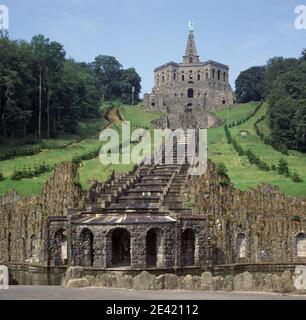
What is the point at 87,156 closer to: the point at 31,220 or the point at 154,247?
the point at 31,220

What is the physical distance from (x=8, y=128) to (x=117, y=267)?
191ft

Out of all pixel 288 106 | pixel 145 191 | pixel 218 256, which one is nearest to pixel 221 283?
pixel 218 256

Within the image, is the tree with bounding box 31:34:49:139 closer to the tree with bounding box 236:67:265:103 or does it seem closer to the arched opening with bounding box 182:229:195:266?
the arched opening with bounding box 182:229:195:266

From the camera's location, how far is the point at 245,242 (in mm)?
54750

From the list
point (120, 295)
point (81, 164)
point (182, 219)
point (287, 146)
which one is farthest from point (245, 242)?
point (287, 146)

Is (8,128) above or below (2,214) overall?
above

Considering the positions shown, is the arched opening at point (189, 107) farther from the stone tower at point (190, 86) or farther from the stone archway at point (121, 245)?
the stone archway at point (121, 245)

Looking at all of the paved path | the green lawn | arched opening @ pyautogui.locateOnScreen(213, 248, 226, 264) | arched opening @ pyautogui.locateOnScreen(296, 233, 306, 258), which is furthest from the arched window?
the paved path

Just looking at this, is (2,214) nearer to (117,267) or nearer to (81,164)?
(117,267)

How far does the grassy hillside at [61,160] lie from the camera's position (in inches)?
2896

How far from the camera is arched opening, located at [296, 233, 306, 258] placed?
56062 mm

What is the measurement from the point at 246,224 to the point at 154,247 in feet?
32.5

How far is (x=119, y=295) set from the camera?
27609 mm

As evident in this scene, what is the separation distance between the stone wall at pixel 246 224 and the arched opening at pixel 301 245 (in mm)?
261
